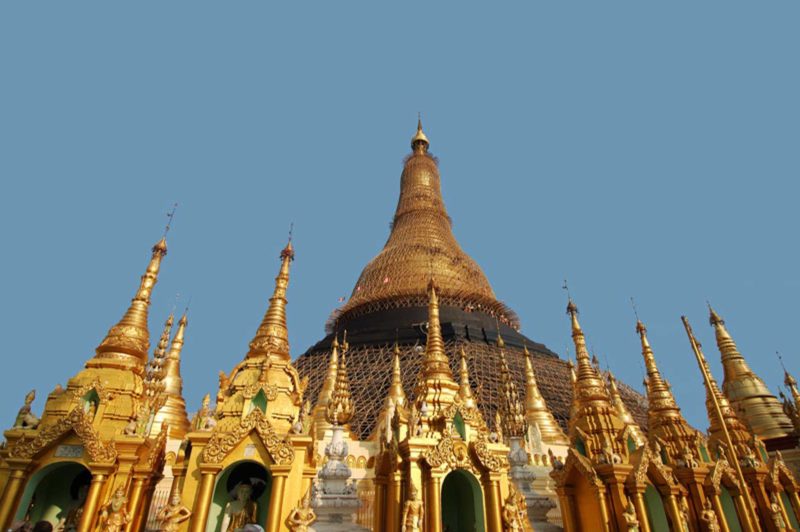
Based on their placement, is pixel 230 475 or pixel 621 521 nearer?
pixel 230 475

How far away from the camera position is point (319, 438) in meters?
17.7

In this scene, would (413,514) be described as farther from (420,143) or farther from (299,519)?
(420,143)

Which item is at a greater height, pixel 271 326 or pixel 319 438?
pixel 271 326

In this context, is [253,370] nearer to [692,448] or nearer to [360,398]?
[692,448]

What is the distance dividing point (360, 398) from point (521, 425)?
1201cm

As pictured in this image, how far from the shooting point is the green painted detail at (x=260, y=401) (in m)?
10.1

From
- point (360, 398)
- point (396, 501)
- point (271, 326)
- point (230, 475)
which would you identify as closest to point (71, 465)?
point (230, 475)

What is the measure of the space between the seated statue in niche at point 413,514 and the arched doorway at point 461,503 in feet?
4.08

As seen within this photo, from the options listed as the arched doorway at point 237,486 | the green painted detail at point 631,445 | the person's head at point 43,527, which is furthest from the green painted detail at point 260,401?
the green painted detail at point 631,445

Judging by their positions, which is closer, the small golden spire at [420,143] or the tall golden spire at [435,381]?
the tall golden spire at [435,381]

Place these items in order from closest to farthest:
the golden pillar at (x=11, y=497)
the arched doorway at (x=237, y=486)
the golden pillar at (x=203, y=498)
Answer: the golden pillar at (x=203, y=498)
the golden pillar at (x=11, y=497)
the arched doorway at (x=237, y=486)

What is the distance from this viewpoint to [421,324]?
34.1 meters

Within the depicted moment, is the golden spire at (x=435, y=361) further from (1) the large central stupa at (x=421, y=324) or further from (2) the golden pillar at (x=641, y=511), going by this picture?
(1) the large central stupa at (x=421, y=324)

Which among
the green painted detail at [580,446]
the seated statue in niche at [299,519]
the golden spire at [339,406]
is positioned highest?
the golden spire at [339,406]
